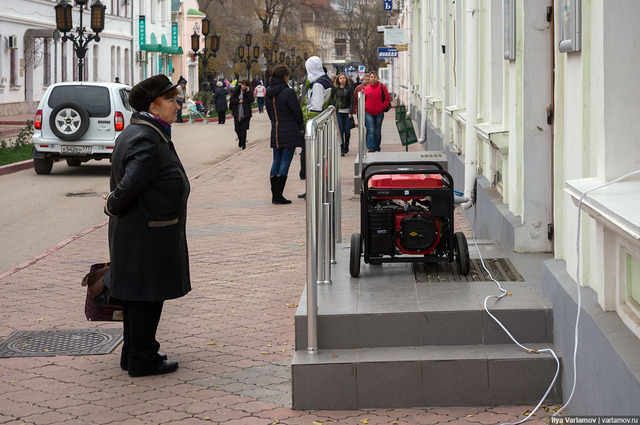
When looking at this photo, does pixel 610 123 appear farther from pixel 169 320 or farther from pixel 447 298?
pixel 169 320

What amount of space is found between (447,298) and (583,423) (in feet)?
5.41

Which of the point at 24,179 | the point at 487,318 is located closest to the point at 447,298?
the point at 487,318

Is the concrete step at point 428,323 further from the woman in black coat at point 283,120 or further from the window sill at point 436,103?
the window sill at point 436,103

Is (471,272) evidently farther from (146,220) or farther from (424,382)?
(146,220)

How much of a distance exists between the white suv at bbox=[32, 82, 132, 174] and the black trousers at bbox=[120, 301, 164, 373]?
44.7 feet

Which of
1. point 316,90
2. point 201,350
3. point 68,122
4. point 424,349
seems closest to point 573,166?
point 424,349

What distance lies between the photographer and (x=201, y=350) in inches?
267

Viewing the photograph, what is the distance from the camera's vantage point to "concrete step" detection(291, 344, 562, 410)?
→ 554 centimetres

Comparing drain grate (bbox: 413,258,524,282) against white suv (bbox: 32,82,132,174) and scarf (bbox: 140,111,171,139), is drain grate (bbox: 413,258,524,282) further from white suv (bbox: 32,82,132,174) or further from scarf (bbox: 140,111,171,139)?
white suv (bbox: 32,82,132,174)

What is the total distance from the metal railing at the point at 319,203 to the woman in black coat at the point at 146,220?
809mm

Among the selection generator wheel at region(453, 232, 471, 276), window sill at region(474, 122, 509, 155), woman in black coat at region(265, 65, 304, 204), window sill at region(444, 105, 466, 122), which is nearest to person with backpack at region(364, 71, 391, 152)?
window sill at region(444, 105, 466, 122)

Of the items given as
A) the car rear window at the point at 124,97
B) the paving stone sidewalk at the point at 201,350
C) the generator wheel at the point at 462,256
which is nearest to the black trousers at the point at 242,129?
the car rear window at the point at 124,97

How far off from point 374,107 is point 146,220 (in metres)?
16.1

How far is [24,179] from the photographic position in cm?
1942
